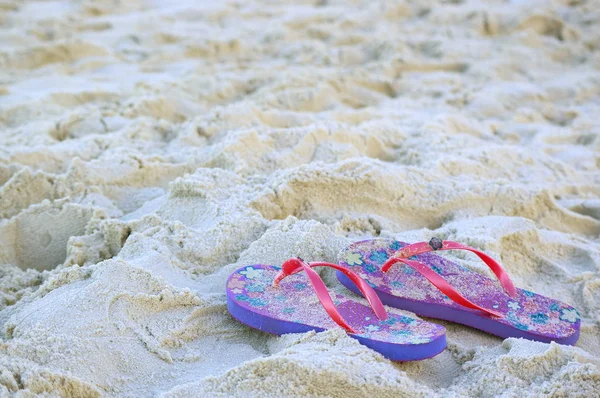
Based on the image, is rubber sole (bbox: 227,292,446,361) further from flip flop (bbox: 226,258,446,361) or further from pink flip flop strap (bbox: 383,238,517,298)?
pink flip flop strap (bbox: 383,238,517,298)

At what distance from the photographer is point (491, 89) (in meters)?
3.29

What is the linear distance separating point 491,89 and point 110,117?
2.09 metres

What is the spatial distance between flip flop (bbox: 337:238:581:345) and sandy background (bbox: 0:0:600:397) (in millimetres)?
64

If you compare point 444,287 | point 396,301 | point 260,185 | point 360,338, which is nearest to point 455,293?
point 444,287

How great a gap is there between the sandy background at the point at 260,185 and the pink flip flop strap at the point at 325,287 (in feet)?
0.17

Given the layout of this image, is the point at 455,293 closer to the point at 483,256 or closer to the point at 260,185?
the point at 483,256

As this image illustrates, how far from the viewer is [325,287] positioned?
1.35m

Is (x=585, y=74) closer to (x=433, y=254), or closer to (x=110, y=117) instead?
(x=433, y=254)

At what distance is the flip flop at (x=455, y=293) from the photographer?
1.43m

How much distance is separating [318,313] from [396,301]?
0.79ft

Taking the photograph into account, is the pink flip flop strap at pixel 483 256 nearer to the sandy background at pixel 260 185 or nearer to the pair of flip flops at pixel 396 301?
the pair of flip flops at pixel 396 301

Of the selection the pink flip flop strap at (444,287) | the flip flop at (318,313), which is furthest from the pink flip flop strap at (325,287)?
the pink flip flop strap at (444,287)

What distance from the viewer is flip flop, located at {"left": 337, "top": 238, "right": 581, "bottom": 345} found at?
1432mm

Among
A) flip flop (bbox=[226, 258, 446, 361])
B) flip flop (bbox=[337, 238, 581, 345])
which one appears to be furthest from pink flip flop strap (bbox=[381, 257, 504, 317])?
flip flop (bbox=[226, 258, 446, 361])
